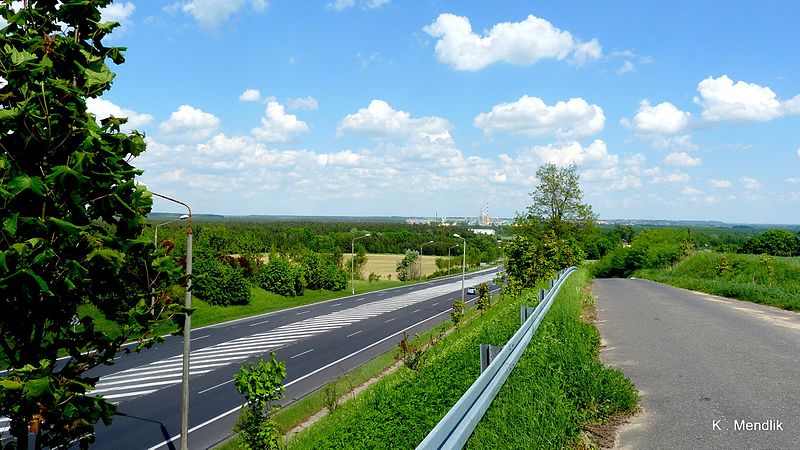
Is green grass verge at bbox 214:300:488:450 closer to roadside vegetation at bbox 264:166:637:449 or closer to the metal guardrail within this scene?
Result: roadside vegetation at bbox 264:166:637:449

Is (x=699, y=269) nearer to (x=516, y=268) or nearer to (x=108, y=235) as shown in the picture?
(x=516, y=268)

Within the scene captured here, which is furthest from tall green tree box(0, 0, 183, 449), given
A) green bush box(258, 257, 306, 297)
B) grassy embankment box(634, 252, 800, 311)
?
green bush box(258, 257, 306, 297)

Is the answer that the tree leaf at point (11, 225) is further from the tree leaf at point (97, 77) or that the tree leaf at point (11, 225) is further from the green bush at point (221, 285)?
the green bush at point (221, 285)

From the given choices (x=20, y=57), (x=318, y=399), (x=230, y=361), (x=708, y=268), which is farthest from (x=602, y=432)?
(x=708, y=268)

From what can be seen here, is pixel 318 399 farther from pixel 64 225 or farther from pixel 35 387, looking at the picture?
pixel 64 225

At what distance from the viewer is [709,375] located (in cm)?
785

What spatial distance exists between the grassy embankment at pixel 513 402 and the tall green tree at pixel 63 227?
2380 mm

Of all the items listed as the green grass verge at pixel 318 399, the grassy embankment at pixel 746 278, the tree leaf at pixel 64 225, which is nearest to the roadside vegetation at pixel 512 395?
the tree leaf at pixel 64 225

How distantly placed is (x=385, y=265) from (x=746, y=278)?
91621mm

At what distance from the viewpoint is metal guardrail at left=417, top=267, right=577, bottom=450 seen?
12.2 feet

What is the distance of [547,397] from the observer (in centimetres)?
590

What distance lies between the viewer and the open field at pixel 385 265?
101 m

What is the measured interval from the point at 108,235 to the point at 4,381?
1.39m

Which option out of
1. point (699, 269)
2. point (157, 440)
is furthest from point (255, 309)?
point (699, 269)
